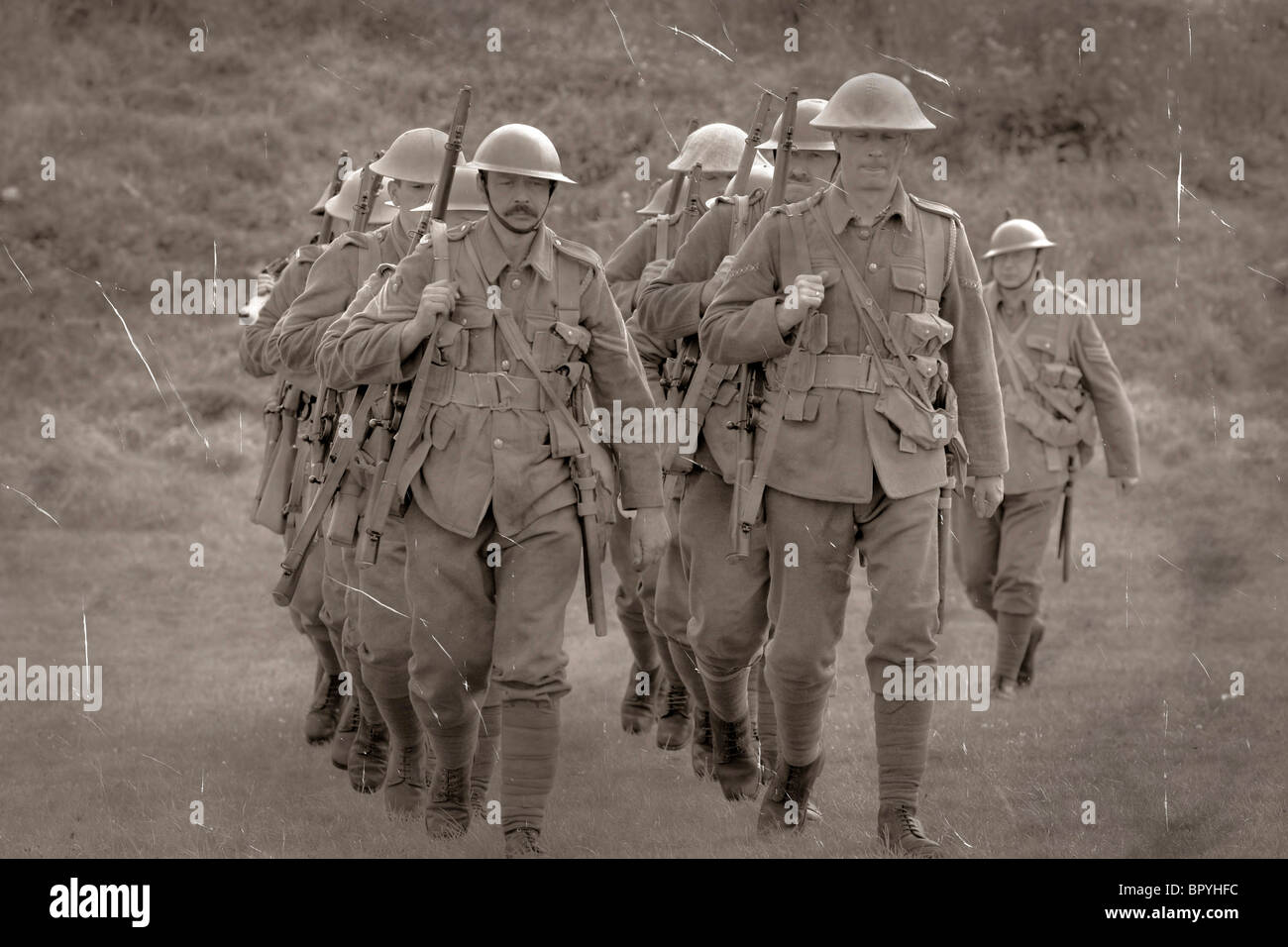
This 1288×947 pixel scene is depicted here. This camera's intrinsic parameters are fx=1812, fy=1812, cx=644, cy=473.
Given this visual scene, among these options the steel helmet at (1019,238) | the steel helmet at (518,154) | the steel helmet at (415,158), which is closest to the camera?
the steel helmet at (518,154)

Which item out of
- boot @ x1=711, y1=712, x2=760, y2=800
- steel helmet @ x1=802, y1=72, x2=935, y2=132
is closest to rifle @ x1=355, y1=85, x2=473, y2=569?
steel helmet @ x1=802, y1=72, x2=935, y2=132

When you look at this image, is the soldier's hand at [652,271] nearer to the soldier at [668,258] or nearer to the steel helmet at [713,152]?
the soldier at [668,258]

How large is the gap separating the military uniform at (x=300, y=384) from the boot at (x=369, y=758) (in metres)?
0.57

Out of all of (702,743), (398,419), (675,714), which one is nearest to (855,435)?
(398,419)

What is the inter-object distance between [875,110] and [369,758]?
4341 mm

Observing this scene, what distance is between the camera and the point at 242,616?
1539 cm

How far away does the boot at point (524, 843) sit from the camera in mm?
7004

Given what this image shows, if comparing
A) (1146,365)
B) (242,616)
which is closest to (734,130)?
(242,616)

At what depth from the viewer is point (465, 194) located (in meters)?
8.79

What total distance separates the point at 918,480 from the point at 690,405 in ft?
5.40

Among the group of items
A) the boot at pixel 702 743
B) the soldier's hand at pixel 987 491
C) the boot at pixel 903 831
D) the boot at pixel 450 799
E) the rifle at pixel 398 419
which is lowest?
the boot at pixel 903 831

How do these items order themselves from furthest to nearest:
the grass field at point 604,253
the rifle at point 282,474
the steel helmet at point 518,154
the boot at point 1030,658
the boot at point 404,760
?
1. the boot at point 1030,658
2. the rifle at point 282,474
3. the grass field at point 604,253
4. the boot at point 404,760
5. the steel helmet at point 518,154

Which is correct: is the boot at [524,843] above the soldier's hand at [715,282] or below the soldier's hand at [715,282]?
below

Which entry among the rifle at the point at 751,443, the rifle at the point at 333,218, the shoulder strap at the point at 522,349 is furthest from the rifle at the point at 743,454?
the rifle at the point at 333,218
